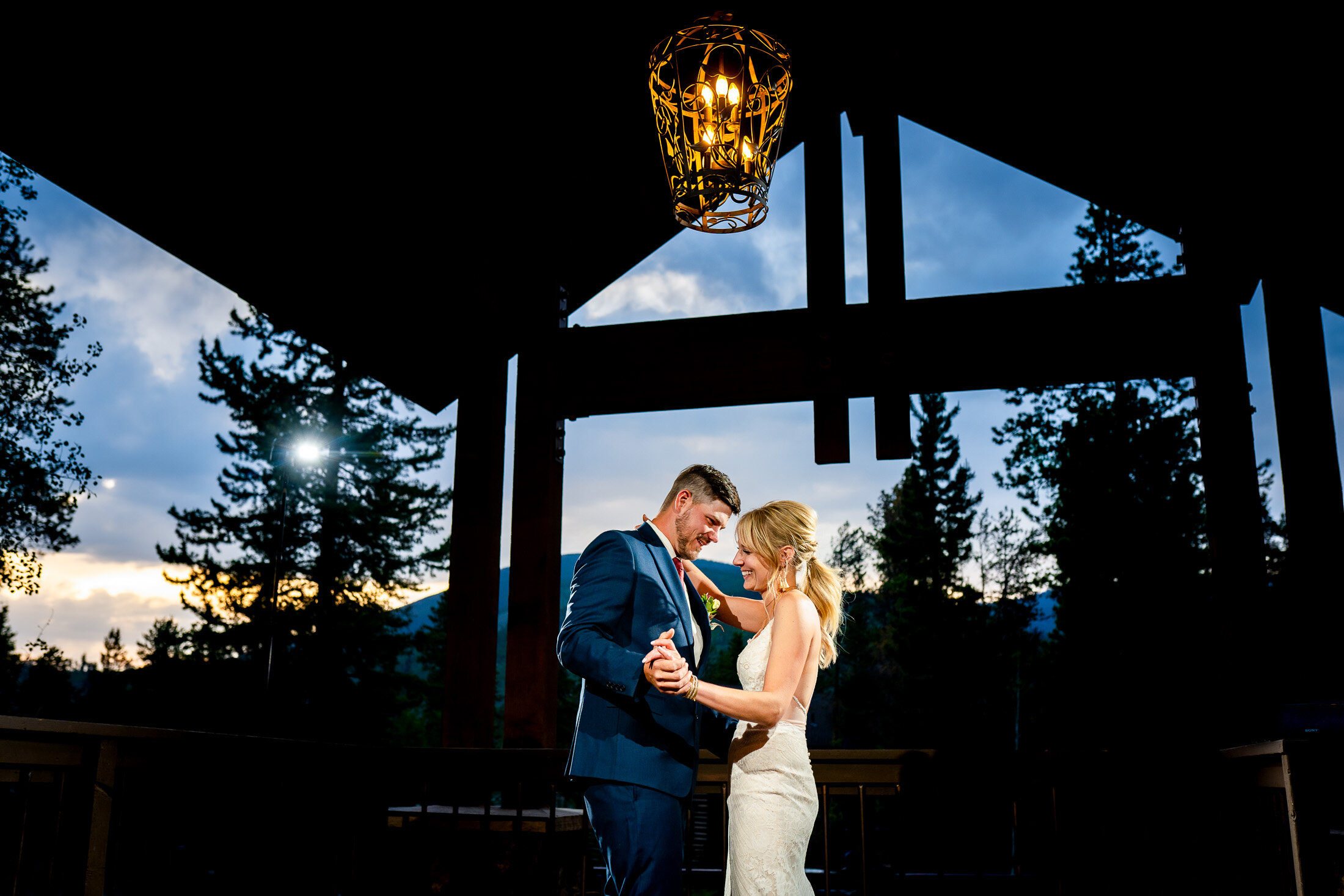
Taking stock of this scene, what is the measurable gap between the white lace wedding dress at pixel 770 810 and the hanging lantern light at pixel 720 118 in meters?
1.85

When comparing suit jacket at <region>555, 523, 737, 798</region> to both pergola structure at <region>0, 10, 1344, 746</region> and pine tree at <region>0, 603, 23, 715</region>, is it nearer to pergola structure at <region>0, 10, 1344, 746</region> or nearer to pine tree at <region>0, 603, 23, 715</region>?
pergola structure at <region>0, 10, 1344, 746</region>

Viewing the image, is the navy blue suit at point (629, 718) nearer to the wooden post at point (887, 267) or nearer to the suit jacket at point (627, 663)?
the suit jacket at point (627, 663)

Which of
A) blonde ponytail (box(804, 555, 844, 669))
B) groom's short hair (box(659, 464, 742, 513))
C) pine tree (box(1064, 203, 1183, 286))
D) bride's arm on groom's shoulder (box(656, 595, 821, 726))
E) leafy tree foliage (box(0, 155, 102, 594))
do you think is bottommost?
bride's arm on groom's shoulder (box(656, 595, 821, 726))

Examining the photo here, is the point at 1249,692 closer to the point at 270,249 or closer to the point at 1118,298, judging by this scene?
the point at 1118,298

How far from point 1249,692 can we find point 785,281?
21.9 metres

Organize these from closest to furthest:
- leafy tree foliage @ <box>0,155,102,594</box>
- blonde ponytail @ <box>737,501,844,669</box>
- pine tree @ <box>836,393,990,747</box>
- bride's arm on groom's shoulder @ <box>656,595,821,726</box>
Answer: bride's arm on groom's shoulder @ <box>656,595,821,726</box> → blonde ponytail @ <box>737,501,844,669</box> → leafy tree foliage @ <box>0,155,102,594</box> → pine tree @ <box>836,393,990,747</box>

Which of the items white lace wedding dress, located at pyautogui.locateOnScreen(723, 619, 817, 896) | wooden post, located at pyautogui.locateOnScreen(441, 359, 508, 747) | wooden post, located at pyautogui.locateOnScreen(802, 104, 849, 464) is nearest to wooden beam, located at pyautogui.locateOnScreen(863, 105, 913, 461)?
wooden post, located at pyautogui.locateOnScreen(802, 104, 849, 464)

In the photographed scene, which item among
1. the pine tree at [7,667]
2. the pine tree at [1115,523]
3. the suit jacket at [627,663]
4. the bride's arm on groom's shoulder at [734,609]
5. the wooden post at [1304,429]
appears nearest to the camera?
the suit jacket at [627,663]

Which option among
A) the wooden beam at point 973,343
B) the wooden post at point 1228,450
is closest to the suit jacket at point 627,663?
the wooden beam at point 973,343

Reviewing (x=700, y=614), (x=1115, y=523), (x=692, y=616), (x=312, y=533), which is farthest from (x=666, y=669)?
(x=1115, y=523)

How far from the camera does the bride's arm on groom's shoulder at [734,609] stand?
4.37 m

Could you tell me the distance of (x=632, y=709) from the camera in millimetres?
3102

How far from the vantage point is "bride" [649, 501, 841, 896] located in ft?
10.8

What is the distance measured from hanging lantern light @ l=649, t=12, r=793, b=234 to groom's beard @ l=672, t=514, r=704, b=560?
1372 millimetres
